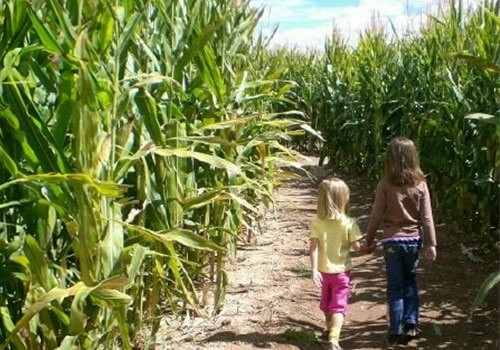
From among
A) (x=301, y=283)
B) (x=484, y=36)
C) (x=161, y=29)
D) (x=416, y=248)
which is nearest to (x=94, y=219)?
(x=161, y=29)

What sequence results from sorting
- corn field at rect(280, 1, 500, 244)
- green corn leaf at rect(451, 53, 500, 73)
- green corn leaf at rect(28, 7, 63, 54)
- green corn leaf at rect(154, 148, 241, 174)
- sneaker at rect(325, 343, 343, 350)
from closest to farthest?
green corn leaf at rect(28, 7, 63, 54)
green corn leaf at rect(154, 148, 241, 174)
green corn leaf at rect(451, 53, 500, 73)
sneaker at rect(325, 343, 343, 350)
corn field at rect(280, 1, 500, 244)

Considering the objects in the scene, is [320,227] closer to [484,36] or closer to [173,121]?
[173,121]

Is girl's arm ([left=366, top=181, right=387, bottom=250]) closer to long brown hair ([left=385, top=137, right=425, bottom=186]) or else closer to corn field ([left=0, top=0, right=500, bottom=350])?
long brown hair ([left=385, top=137, right=425, bottom=186])

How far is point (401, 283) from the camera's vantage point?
13.8 ft

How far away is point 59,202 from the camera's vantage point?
7.32 feet

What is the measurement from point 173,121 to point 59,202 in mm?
1106

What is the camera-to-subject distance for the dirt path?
13.4ft

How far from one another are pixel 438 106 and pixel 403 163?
293 cm

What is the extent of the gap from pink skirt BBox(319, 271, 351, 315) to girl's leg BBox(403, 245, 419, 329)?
0.36 m

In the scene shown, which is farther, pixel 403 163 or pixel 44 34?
pixel 403 163

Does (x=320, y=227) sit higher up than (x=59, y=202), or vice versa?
(x=59, y=202)

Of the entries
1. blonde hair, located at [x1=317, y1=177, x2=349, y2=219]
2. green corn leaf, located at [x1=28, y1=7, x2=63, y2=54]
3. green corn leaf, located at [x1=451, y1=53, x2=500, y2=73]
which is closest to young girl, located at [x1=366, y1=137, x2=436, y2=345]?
blonde hair, located at [x1=317, y1=177, x2=349, y2=219]

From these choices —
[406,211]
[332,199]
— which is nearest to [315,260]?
[332,199]

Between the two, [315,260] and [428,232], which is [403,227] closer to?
[428,232]
